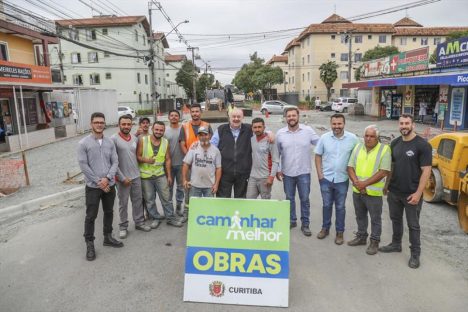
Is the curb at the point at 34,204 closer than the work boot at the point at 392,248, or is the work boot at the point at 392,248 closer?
the work boot at the point at 392,248

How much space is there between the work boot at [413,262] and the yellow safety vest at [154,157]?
384 cm

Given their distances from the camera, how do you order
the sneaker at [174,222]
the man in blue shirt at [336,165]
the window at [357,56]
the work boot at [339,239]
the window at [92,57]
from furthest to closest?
the window at [357,56], the window at [92,57], the sneaker at [174,222], the work boot at [339,239], the man in blue shirt at [336,165]

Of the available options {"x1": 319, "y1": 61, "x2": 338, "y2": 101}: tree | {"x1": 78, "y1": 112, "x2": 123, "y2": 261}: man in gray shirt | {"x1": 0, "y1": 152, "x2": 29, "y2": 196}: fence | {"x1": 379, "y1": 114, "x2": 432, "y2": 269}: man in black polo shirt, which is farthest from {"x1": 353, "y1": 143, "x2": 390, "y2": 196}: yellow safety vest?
{"x1": 319, "y1": 61, "x2": 338, "y2": 101}: tree

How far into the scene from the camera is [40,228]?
624 cm

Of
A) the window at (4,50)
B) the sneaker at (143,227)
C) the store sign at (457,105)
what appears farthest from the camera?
the window at (4,50)

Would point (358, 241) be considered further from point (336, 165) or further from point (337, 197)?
point (336, 165)

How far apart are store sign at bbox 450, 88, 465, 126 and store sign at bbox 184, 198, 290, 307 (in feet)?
65.2

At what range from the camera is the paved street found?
379 cm

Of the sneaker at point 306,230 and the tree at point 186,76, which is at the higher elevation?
the tree at point 186,76

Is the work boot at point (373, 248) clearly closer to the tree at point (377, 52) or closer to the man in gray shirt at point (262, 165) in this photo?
the man in gray shirt at point (262, 165)

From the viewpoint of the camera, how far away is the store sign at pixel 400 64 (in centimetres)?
2297

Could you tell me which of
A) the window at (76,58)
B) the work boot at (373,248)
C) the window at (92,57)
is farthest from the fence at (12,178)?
the window at (76,58)

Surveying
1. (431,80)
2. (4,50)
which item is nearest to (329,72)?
(431,80)

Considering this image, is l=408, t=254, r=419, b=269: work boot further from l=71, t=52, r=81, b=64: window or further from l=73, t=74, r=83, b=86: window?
l=71, t=52, r=81, b=64: window
